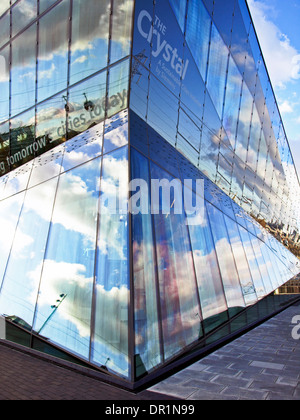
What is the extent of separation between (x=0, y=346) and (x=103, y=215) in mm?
4727

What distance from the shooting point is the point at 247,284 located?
41.9 feet

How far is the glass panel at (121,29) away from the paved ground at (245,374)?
24.9 feet

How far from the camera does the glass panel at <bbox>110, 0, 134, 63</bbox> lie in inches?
319

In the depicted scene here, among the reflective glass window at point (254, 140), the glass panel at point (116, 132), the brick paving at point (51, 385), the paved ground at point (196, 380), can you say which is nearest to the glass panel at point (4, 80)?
the glass panel at point (116, 132)

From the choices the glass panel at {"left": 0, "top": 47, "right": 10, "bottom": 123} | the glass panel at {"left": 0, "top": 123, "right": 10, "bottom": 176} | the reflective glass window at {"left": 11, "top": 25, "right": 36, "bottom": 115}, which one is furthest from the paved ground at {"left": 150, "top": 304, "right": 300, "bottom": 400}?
the glass panel at {"left": 0, "top": 47, "right": 10, "bottom": 123}

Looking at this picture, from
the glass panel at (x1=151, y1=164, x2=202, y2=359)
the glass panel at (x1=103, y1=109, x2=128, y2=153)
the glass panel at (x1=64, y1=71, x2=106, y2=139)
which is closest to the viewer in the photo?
the glass panel at (x1=151, y1=164, x2=202, y2=359)

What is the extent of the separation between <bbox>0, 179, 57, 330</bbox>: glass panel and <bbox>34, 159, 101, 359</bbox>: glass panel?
16.3 inches

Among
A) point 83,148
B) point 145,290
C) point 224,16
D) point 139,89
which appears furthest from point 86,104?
point 224,16

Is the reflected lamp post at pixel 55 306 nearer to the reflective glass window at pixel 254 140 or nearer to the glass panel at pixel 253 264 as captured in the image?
the glass panel at pixel 253 264

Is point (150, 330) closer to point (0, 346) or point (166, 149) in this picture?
point (0, 346)

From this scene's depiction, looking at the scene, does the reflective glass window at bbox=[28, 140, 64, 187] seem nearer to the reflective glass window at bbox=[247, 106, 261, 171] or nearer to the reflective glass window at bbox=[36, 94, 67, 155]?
the reflective glass window at bbox=[36, 94, 67, 155]

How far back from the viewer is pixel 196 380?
18.9 ft

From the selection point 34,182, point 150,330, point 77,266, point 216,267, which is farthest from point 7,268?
point 216,267

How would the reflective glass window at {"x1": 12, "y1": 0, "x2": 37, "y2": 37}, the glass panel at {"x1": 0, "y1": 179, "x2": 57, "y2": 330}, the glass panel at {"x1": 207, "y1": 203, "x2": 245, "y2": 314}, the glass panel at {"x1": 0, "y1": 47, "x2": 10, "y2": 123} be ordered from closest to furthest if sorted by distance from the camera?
the glass panel at {"x1": 0, "y1": 179, "x2": 57, "y2": 330}, the glass panel at {"x1": 207, "y1": 203, "x2": 245, "y2": 314}, the reflective glass window at {"x1": 12, "y1": 0, "x2": 37, "y2": 37}, the glass panel at {"x1": 0, "y1": 47, "x2": 10, "y2": 123}
